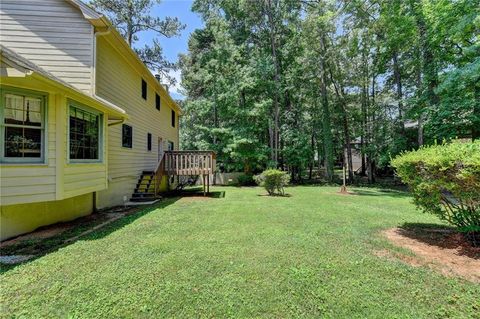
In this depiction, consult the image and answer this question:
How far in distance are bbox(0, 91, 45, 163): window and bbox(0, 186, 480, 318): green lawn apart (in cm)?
209

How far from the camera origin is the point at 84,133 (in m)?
6.31

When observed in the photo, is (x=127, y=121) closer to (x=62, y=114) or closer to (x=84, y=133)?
(x=84, y=133)

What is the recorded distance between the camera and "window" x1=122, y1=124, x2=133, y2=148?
941 cm

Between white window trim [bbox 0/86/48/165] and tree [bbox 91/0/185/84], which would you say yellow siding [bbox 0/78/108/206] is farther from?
tree [bbox 91/0/185/84]

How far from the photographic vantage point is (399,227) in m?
6.03

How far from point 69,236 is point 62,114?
8.62 feet

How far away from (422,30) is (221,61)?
1255 cm

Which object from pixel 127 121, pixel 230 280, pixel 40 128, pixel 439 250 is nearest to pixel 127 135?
pixel 127 121

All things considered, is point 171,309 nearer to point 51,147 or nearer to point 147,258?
point 147,258

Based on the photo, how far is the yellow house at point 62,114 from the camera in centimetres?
473

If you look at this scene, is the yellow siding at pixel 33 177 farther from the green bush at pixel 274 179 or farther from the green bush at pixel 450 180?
the green bush at pixel 274 179

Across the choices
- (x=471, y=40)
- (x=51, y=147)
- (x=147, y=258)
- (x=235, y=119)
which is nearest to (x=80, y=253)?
(x=147, y=258)

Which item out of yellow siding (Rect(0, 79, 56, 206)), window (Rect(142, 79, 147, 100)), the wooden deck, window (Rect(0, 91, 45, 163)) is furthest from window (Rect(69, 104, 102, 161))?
window (Rect(142, 79, 147, 100))

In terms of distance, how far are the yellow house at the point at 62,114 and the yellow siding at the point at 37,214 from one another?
2 cm
